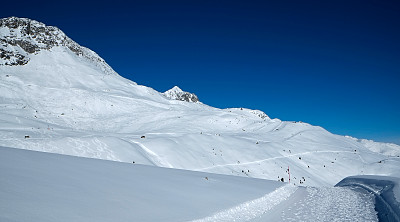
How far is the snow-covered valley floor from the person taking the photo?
14.8 ft

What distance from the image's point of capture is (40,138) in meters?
17.4

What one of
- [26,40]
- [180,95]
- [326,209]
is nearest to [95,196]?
[326,209]

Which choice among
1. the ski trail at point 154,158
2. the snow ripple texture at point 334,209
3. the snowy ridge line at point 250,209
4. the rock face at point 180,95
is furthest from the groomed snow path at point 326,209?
the rock face at point 180,95

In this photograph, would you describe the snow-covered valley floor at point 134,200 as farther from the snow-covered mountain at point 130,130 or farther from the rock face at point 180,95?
the rock face at point 180,95

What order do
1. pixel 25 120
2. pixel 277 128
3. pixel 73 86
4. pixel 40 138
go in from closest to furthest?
pixel 40 138 → pixel 25 120 → pixel 277 128 → pixel 73 86

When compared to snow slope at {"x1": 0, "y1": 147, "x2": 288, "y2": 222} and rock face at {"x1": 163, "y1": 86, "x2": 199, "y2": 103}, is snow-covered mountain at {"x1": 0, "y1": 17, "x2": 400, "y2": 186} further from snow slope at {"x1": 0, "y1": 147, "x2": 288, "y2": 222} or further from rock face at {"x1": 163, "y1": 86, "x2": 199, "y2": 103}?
rock face at {"x1": 163, "y1": 86, "x2": 199, "y2": 103}

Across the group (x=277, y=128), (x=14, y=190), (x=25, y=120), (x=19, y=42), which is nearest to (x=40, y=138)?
(x=25, y=120)

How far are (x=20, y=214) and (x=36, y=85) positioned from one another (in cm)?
4234

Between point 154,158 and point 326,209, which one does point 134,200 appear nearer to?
point 326,209

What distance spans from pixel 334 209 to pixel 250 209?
7.92 ft

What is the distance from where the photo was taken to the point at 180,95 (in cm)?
13075

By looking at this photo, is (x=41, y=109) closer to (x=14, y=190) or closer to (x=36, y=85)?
(x=36, y=85)

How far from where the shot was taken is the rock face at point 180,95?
397ft

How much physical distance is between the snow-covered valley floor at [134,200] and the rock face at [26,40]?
47407mm
